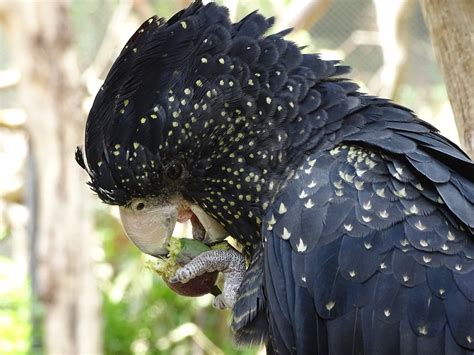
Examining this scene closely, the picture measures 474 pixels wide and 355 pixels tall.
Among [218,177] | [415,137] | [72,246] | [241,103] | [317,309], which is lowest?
[72,246]

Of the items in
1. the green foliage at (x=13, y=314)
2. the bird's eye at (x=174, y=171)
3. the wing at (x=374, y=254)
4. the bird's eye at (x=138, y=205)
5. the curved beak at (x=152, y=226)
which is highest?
the bird's eye at (x=174, y=171)

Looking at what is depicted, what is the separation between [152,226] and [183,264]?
20 cm

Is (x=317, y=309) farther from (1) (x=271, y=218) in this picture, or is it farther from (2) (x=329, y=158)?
(2) (x=329, y=158)

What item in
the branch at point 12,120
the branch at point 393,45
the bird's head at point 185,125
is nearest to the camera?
the bird's head at point 185,125

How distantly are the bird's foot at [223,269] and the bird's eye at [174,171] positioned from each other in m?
0.34

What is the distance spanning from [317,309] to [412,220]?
0.47m

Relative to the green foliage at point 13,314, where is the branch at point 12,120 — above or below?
above

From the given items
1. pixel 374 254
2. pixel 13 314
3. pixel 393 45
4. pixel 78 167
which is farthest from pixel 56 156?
pixel 374 254

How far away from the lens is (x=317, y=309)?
2.86m

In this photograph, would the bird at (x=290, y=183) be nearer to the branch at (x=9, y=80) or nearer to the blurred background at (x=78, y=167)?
the blurred background at (x=78, y=167)

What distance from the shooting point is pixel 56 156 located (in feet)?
22.2

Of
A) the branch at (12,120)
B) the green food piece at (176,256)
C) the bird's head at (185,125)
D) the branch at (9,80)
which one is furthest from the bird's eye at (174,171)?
the branch at (12,120)

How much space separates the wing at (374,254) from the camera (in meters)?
2.74

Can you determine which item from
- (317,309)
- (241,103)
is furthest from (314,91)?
(317,309)
